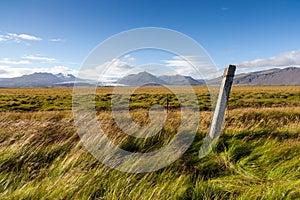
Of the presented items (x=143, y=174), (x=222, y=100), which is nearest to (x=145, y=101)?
(x=222, y=100)

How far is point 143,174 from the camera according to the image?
357 cm

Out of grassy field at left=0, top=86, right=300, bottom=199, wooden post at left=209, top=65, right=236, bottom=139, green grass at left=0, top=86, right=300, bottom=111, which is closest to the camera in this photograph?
grassy field at left=0, top=86, right=300, bottom=199

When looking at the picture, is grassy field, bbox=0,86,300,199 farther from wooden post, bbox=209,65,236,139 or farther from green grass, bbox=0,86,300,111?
green grass, bbox=0,86,300,111

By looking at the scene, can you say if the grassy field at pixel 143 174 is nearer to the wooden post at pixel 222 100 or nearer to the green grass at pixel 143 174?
the green grass at pixel 143 174

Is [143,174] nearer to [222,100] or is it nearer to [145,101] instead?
[222,100]

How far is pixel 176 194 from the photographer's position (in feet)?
10.0

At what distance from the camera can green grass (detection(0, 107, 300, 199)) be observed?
3.05 metres

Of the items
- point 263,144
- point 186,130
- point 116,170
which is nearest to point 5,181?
point 116,170

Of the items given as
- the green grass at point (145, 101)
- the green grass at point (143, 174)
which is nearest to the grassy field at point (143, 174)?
the green grass at point (143, 174)

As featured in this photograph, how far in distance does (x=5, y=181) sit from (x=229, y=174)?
2.98 m

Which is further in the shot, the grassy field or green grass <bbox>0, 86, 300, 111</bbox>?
green grass <bbox>0, 86, 300, 111</bbox>

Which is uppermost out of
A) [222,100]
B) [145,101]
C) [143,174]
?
[222,100]

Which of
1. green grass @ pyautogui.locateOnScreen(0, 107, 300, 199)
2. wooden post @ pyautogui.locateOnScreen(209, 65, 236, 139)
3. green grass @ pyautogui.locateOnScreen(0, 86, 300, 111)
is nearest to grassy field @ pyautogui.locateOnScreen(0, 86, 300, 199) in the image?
green grass @ pyautogui.locateOnScreen(0, 107, 300, 199)

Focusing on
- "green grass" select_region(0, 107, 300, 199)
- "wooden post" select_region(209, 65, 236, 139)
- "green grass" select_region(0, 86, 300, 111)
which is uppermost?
"wooden post" select_region(209, 65, 236, 139)
